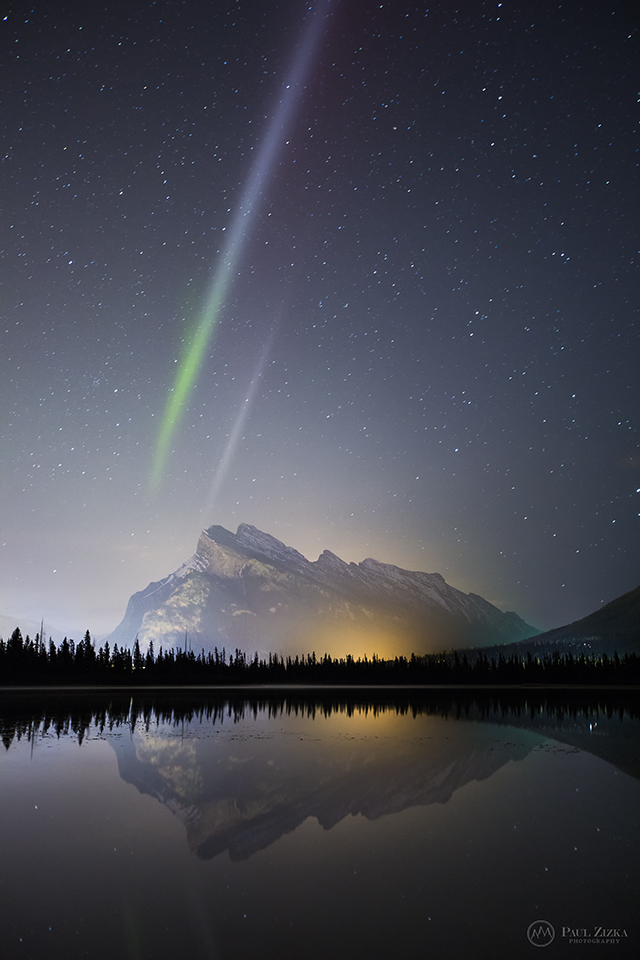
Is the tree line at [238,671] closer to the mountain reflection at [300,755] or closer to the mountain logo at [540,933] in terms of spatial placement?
the mountain reflection at [300,755]

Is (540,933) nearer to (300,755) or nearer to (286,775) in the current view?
(286,775)

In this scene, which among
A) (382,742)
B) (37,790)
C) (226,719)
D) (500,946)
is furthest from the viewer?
(226,719)

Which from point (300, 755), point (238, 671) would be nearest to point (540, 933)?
point (300, 755)

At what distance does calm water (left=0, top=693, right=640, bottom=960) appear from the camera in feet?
27.3

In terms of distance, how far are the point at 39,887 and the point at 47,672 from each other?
14940 cm

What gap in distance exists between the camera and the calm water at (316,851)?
8.32 metres

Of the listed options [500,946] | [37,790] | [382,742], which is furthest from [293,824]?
[382,742]

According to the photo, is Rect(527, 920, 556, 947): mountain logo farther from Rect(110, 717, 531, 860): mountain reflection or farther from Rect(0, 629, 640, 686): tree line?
Rect(0, 629, 640, 686): tree line

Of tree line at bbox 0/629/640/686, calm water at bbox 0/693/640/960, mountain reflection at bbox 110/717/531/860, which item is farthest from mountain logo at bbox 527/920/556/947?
tree line at bbox 0/629/640/686

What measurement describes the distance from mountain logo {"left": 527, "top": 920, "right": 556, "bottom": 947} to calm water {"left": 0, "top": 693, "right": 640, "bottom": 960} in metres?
0.12

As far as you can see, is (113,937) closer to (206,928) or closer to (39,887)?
(206,928)

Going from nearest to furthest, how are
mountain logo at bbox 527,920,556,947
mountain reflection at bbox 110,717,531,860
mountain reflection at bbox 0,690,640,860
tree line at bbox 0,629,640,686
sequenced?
mountain logo at bbox 527,920,556,947
mountain reflection at bbox 110,717,531,860
mountain reflection at bbox 0,690,640,860
tree line at bbox 0,629,640,686

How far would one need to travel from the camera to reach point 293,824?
44.3ft

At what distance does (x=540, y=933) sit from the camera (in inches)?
337
